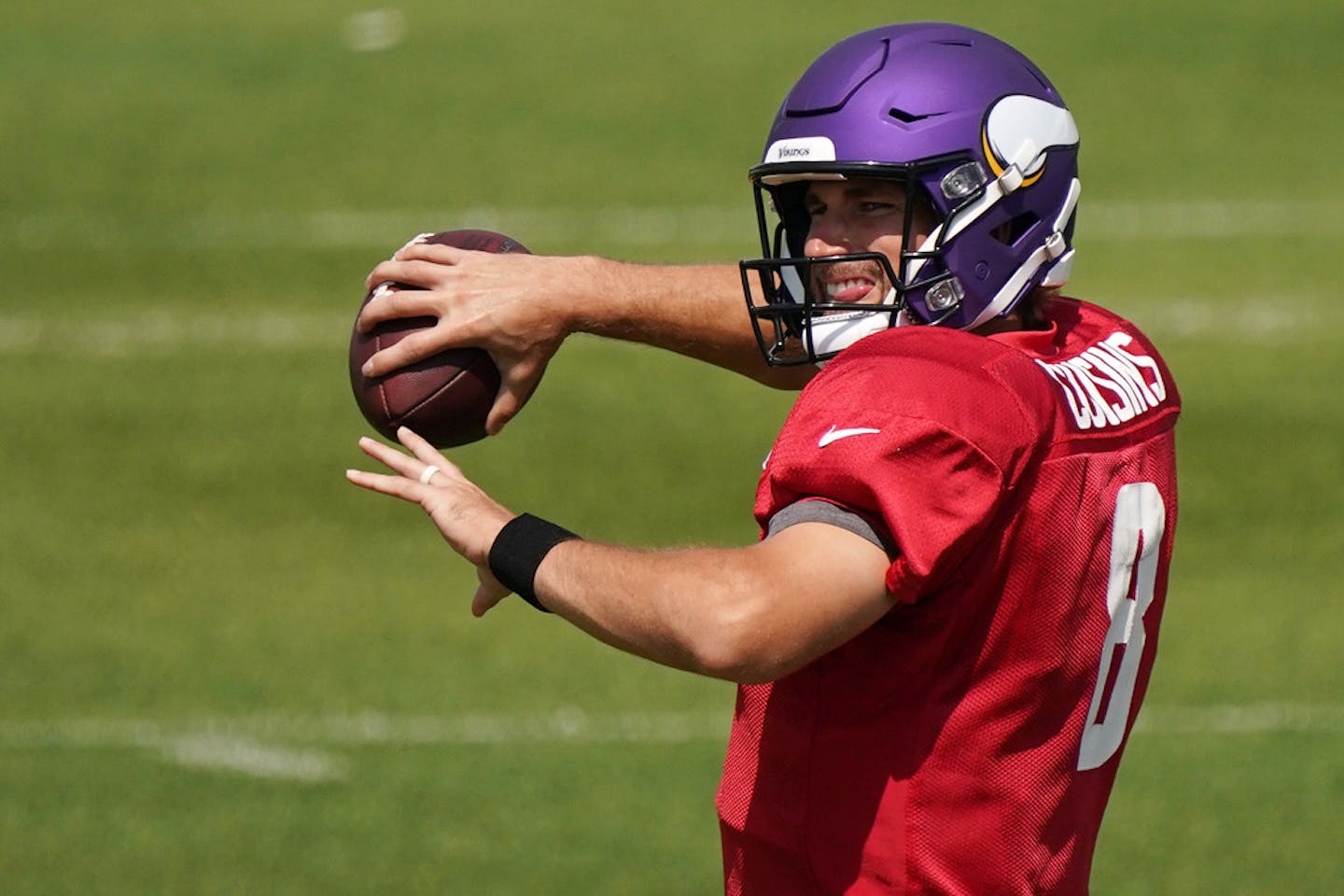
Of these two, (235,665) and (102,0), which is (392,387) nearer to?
(235,665)

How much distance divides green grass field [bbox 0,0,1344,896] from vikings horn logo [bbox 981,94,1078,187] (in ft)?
10.6

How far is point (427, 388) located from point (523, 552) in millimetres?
780

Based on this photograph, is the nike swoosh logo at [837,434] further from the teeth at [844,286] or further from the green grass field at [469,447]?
the green grass field at [469,447]

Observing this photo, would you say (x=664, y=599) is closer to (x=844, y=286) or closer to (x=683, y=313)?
(x=844, y=286)

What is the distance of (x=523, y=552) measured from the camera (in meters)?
2.85

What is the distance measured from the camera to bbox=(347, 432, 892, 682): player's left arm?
258cm

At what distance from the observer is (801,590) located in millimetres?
2574

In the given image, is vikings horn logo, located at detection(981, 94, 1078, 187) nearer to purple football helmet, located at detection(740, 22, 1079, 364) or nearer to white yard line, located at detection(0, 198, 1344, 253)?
purple football helmet, located at detection(740, 22, 1079, 364)

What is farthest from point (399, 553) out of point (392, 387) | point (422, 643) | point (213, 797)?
point (392, 387)

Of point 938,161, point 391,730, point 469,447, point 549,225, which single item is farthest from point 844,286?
point 549,225

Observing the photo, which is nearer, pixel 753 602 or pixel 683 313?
pixel 753 602

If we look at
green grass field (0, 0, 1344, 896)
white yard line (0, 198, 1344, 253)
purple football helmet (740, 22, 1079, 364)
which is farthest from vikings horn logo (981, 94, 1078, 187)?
white yard line (0, 198, 1344, 253)

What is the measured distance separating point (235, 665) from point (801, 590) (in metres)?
5.27

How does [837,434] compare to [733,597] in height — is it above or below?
above
